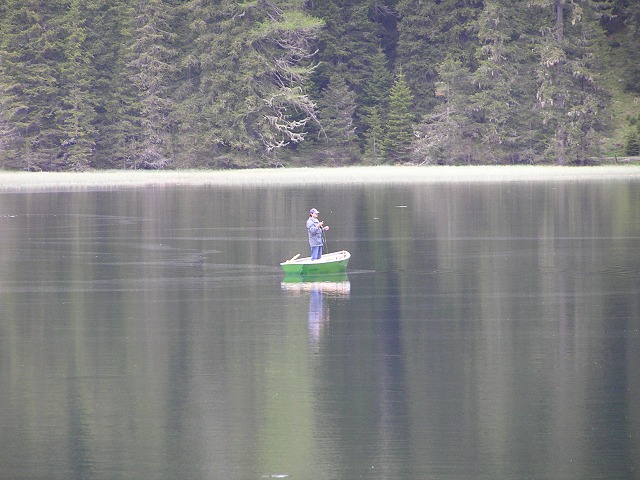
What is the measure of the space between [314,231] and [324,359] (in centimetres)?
865

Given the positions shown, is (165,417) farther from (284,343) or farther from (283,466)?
(284,343)

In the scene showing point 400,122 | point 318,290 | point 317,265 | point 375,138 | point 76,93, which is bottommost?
point 318,290

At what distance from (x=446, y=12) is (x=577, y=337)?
63.9 meters

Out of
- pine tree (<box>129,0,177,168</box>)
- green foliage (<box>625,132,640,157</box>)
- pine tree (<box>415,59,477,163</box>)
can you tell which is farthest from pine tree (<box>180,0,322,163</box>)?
green foliage (<box>625,132,640,157</box>)

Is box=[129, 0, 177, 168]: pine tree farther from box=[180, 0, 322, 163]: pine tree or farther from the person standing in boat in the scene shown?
the person standing in boat

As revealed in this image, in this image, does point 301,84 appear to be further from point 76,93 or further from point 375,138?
point 76,93

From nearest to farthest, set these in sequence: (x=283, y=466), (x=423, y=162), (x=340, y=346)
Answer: (x=283, y=466) → (x=340, y=346) → (x=423, y=162)

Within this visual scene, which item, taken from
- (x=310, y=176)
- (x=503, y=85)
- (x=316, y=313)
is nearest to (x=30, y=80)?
(x=310, y=176)

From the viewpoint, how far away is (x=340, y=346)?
50.8 feet

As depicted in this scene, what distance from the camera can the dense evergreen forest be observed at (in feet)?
237

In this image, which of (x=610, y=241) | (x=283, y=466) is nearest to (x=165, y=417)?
(x=283, y=466)

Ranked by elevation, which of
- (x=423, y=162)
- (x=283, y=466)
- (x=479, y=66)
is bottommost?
(x=283, y=466)

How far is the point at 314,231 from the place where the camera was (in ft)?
75.9

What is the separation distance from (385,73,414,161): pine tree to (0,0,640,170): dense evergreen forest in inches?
5.5
